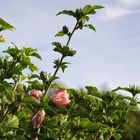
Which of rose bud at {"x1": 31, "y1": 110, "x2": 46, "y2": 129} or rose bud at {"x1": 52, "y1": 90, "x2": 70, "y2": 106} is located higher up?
rose bud at {"x1": 52, "y1": 90, "x2": 70, "y2": 106}

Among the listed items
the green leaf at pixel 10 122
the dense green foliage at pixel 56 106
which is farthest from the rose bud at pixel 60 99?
the green leaf at pixel 10 122

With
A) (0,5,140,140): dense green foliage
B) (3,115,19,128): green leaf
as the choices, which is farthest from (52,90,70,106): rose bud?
(3,115,19,128): green leaf

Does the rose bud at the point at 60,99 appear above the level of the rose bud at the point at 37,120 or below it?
above

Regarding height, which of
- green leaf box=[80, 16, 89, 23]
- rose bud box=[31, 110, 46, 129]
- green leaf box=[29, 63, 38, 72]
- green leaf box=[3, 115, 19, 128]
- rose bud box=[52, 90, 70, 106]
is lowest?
green leaf box=[3, 115, 19, 128]

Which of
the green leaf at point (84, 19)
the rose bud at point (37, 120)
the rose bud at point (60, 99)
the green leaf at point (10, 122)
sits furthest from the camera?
the green leaf at point (84, 19)

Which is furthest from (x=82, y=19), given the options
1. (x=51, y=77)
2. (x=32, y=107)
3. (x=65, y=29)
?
(x=32, y=107)

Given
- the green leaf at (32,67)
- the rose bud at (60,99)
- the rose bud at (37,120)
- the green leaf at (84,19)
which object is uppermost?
the green leaf at (84,19)

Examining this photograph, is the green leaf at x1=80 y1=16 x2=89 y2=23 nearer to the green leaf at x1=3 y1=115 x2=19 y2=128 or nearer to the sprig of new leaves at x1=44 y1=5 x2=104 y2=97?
the sprig of new leaves at x1=44 y1=5 x2=104 y2=97

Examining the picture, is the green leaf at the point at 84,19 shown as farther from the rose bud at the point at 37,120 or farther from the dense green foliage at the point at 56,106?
the rose bud at the point at 37,120

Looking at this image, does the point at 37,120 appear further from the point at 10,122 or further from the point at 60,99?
the point at 60,99

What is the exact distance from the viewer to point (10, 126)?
10.5ft

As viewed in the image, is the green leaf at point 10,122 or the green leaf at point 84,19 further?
the green leaf at point 84,19

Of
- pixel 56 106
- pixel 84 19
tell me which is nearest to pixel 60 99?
pixel 56 106

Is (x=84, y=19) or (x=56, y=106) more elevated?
(x=84, y=19)
